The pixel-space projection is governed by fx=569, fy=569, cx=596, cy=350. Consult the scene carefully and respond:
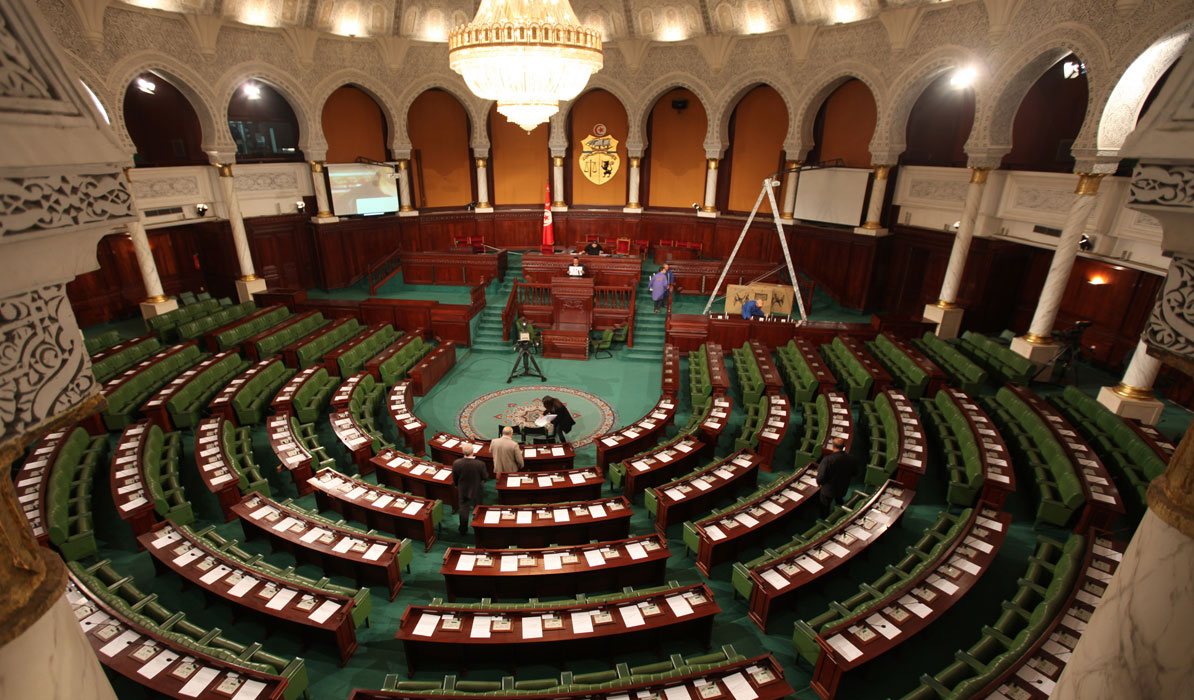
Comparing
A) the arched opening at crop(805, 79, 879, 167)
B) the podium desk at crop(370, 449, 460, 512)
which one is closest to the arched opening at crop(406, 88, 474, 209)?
the arched opening at crop(805, 79, 879, 167)

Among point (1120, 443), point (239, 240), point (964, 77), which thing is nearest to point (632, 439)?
point (1120, 443)

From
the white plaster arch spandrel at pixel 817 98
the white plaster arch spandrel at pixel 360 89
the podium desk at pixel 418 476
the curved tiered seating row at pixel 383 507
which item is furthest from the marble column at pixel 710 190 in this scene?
the curved tiered seating row at pixel 383 507

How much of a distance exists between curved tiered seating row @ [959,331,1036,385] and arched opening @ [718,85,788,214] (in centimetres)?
845

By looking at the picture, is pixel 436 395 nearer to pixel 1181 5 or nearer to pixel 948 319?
pixel 948 319

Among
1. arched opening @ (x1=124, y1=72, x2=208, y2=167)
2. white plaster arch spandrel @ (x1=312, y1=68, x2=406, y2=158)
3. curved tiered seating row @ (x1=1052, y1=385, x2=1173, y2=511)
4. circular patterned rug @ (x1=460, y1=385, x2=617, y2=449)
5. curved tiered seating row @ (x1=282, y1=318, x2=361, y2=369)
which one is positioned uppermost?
white plaster arch spandrel @ (x1=312, y1=68, x2=406, y2=158)

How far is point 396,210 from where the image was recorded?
19.5m

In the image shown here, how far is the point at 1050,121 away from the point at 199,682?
1812cm

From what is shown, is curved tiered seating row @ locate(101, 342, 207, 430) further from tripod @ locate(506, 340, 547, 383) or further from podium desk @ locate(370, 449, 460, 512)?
tripod @ locate(506, 340, 547, 383)

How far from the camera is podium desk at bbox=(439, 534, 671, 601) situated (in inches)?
246

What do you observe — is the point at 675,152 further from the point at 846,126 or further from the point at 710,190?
the point at 846,126

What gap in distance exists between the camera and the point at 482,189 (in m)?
20.7

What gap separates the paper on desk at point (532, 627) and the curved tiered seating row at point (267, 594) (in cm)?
173

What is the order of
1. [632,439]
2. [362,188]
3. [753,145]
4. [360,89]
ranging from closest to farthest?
[632,439] → [362,188] → [360,89] → [753,145]

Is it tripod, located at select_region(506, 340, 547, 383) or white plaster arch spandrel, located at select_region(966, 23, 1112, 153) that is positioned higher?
white plaster arch spandrel, located at select_region(966, 23, 1112, 153)
